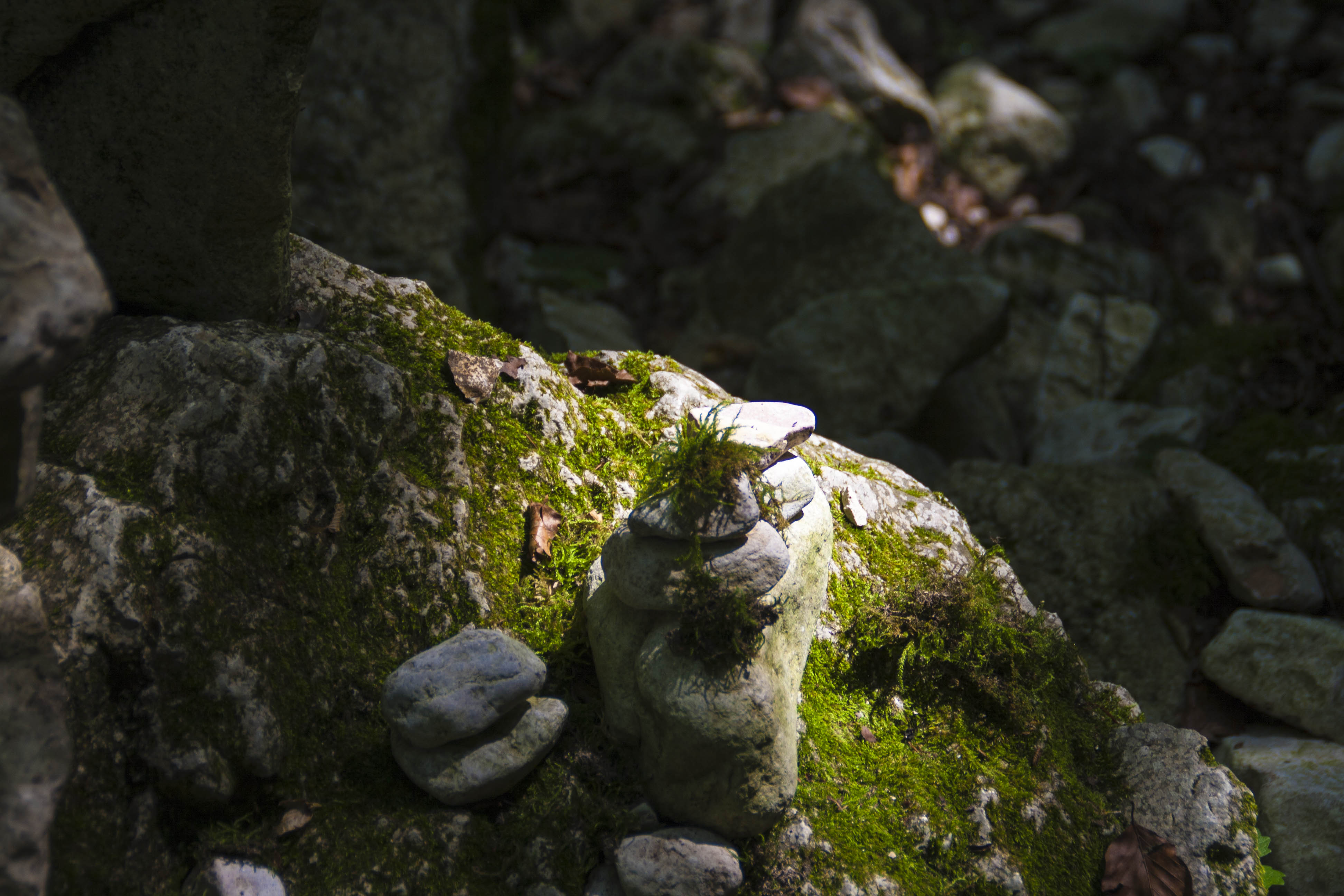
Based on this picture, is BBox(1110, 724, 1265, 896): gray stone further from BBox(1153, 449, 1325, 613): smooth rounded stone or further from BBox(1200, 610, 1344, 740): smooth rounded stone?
BBox(1153, 449, 1325, 613): smooth rounded stone

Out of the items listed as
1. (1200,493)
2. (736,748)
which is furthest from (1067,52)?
(736,748)

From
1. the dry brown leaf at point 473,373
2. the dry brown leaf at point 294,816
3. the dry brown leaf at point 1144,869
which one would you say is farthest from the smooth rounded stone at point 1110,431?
the dry brown leaf at point 294,816

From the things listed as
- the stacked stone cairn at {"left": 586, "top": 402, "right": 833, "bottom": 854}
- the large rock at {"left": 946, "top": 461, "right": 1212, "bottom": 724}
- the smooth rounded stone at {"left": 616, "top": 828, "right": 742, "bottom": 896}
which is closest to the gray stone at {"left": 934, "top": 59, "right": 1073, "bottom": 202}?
the large rock at {"left": 946, "top": 461, "right": 1212, "bottom": 724}

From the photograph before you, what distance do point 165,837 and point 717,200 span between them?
726 centimetres

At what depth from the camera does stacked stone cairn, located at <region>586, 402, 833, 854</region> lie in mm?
2393

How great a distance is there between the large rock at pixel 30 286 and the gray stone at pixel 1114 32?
11262mm

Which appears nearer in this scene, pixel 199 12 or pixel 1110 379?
pixel 199 12

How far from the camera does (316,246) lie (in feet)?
11.2

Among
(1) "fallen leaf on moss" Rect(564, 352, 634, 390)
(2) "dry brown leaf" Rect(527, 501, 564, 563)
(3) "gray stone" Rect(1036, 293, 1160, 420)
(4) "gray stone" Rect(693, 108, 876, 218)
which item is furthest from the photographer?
(4) "gray stone" Rect(693, 108, 876, 218)

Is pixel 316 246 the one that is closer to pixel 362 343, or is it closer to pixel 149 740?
pixel 362 343

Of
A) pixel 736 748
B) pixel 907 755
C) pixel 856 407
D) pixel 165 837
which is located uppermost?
pixel 736 748

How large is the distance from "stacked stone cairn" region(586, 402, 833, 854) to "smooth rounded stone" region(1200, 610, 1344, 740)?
98.3 inches

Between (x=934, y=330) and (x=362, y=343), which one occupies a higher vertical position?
(x=362, y=343)

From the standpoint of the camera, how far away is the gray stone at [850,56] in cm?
935
